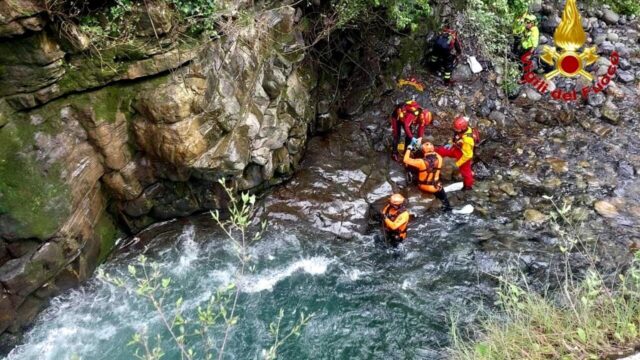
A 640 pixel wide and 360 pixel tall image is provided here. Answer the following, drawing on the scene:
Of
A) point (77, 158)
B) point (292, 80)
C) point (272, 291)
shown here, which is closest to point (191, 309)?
point (272, 291)

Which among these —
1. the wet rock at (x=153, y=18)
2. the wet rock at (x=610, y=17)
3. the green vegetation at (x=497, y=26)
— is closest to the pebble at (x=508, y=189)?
the green vegetation at (x=497, y=26)

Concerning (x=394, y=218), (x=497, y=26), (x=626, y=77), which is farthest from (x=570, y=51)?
(x=394, y=218)

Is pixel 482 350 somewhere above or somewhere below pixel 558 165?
above

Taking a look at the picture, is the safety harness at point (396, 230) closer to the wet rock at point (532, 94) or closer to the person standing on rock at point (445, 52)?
the person standing on rock at point (445, 52)

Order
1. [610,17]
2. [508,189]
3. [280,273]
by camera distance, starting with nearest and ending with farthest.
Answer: [280,273] < [508,189] < [610,17]

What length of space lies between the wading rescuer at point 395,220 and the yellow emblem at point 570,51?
4.59 metres

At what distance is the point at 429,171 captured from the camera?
790cm

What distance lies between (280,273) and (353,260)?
3.44 ft

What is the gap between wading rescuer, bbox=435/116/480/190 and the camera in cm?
791

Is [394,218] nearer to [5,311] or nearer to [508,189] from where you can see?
[508,189]

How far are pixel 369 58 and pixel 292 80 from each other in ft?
6.07

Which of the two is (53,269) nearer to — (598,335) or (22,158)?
(22,158)

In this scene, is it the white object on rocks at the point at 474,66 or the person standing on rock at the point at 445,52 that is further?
the white object on rocks at the point at 474,66

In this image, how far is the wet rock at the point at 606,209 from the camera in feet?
25.1
